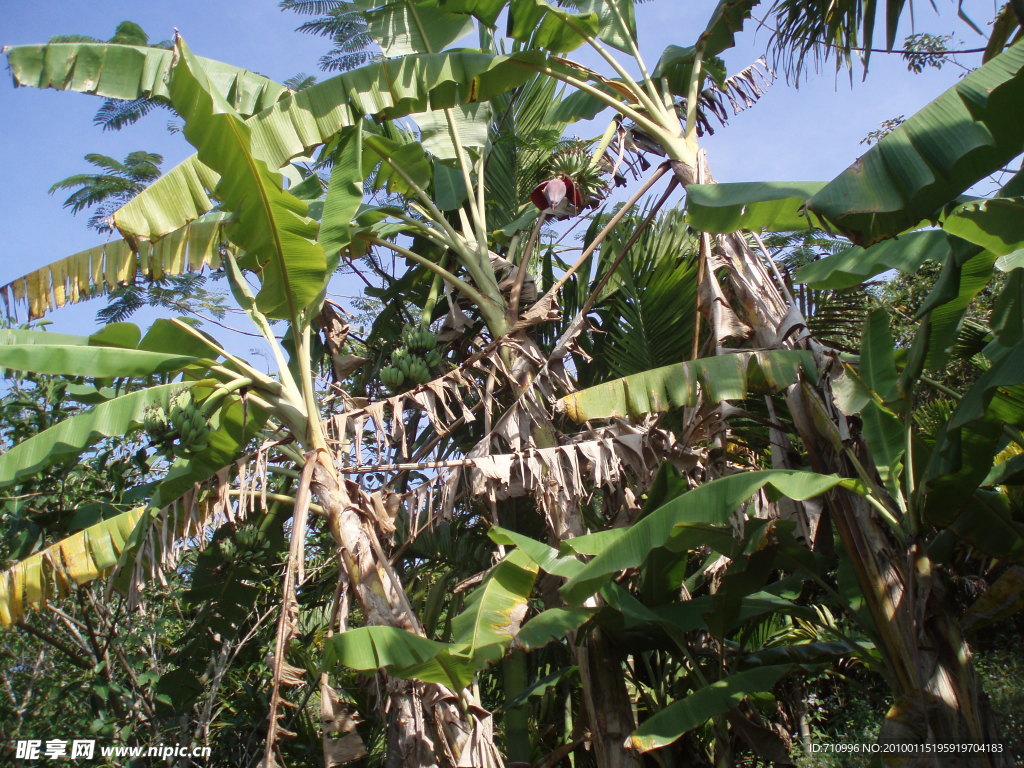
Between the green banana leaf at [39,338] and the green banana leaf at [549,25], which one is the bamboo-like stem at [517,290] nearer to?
the green banana leaf at [549,25]

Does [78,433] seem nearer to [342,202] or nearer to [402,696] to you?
[342,202]

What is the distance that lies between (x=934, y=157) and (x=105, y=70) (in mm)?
4826

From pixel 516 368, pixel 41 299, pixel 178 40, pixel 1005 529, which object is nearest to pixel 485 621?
pixel 516 368

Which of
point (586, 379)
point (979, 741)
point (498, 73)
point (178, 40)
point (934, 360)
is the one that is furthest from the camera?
point (586, 379)

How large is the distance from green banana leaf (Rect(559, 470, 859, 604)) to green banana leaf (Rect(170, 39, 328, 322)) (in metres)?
2.22

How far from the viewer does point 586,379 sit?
694 centimetres

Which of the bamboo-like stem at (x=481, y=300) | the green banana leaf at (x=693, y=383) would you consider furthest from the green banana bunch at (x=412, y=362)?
the green banana leaf at (x=693, y=383)

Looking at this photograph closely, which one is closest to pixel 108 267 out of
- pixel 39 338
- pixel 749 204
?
pixel 39 338

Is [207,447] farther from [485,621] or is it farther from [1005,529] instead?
[1005,529]

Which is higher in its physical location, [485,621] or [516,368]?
[516,368]

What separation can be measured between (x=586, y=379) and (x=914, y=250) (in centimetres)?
317

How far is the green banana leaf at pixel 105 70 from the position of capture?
15.9ft

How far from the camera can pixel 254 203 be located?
14.0 feet

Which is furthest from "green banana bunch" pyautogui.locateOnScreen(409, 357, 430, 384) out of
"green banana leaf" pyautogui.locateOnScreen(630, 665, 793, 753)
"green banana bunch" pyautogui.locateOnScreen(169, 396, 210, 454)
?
"green banana leaf" pyautogui.locateOnScreen(630, 665, 793, 753)
